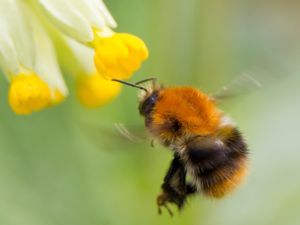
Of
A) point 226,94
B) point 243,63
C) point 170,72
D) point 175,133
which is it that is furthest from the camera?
point 243,63

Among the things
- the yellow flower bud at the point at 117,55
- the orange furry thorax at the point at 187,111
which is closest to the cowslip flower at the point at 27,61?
the yellow flower bud at the point at 117,55

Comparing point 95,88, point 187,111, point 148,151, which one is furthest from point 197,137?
point 148,151

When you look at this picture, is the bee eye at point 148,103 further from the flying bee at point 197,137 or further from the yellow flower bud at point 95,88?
the yellow flower bud at point 95,88

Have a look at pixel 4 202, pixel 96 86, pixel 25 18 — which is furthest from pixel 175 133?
pixel 4 202

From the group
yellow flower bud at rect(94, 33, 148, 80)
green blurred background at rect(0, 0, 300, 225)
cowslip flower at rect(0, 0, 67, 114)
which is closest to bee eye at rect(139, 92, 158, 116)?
yellow flower bud at rect(94, 33, 148, 80)

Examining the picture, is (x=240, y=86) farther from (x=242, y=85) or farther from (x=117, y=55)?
(x=117, y=55)

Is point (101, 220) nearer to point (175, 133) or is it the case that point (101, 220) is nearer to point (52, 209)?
point (52, 209)
